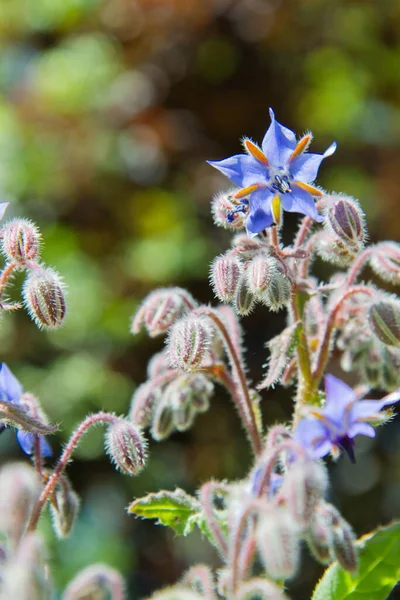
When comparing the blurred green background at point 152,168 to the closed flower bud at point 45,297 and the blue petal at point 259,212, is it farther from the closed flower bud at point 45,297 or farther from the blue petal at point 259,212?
the blue petal at point 259,212

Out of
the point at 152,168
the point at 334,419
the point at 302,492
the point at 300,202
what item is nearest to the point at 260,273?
the point at 300,202

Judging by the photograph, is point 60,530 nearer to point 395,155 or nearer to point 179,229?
point 179,229

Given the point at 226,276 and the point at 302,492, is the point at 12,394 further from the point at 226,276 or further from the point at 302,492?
the point at 302,492

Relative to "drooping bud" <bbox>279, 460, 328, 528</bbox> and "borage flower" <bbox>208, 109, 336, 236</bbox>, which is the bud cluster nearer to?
"borage flower" <bbox>208, 109, 336, 236</bbox>

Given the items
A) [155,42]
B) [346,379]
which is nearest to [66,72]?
[155,42]

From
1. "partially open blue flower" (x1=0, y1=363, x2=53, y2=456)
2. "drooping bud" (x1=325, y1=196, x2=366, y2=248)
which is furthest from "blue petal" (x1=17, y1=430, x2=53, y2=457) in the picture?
"drooping bud" (x1=325, y1=196, x2=366, y2=248)

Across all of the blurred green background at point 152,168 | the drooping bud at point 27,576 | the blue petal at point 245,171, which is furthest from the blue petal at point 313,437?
the blurred green background at point 152,168

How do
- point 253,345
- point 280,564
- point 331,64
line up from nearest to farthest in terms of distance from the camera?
point 280,564
point 253,345
point 331,64
